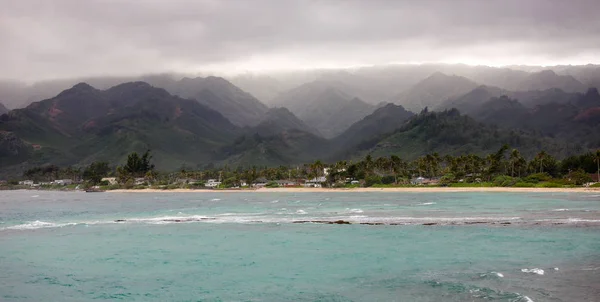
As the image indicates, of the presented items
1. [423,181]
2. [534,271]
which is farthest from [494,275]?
[423,181]

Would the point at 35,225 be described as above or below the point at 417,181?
below

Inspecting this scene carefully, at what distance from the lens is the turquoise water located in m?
31.6

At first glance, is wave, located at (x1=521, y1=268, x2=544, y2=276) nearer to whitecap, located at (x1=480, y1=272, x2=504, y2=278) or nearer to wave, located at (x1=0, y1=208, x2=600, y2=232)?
whitecap, located at (x1=480, y1=272, x2=504, y2=278)

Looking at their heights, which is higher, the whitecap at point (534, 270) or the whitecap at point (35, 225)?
the whitecap at point (534, 270)

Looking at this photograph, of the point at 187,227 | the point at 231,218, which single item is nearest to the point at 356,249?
the point at 187,227

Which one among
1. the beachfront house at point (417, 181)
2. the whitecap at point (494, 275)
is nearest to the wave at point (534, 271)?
the whitecap at point (494, 275)

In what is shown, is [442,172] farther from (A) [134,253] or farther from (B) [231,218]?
(A) [134,253]

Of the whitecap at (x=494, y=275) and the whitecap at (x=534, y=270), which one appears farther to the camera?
the whitecap at (x=534, y=270)

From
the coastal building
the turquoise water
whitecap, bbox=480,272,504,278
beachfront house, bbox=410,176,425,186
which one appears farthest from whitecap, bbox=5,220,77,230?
beachfront house, bbox=410,176,425,186

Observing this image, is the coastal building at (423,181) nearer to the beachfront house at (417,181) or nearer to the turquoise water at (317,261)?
the beachfront house at (417,181)

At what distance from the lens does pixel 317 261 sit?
42.1 meters

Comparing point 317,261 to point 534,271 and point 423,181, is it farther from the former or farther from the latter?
point 423,181

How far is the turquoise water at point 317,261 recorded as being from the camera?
3156cm

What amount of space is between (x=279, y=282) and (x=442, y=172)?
521ft
